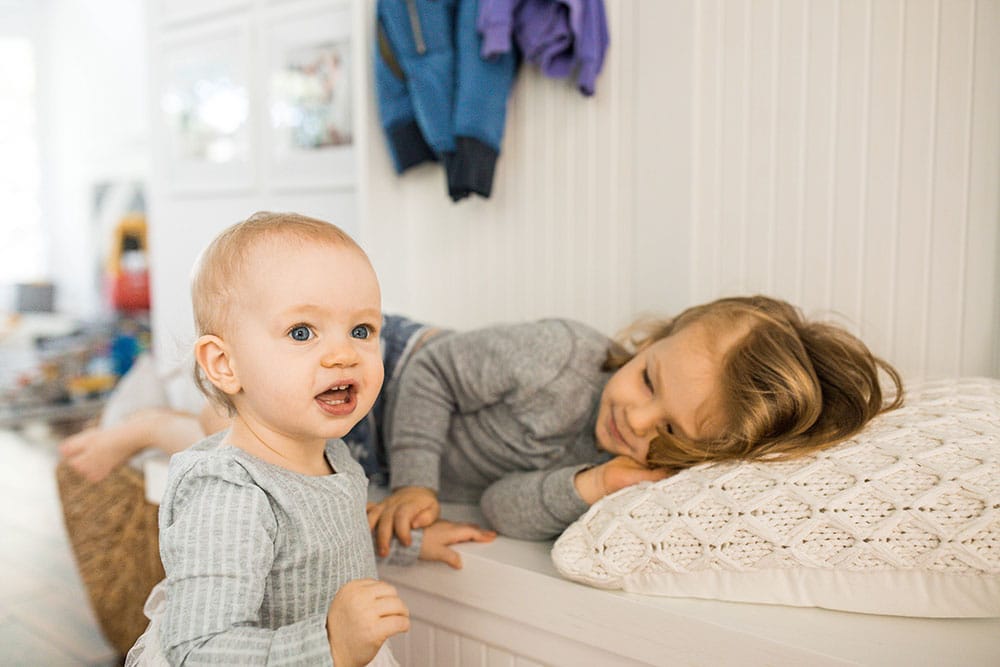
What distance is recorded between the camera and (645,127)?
1.65m

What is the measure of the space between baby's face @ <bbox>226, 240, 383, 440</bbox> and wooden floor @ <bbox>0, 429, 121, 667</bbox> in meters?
1.25

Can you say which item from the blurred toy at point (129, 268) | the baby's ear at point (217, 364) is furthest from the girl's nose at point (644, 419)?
the blurred toy at point (129, 268)

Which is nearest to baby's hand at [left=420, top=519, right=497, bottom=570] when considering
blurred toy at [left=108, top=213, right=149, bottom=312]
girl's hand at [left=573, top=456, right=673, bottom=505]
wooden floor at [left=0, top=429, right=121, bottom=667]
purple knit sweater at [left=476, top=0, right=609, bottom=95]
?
girl's hand at [left=573, top=456, right=673, bottom=505]

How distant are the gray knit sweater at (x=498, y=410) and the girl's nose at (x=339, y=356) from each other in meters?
0.47

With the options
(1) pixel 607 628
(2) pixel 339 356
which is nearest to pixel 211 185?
(2) pixel 339 356

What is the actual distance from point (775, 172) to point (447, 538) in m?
0.85

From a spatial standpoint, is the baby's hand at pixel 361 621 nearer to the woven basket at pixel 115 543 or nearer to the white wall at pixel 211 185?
the woven basket at pixel 115 543

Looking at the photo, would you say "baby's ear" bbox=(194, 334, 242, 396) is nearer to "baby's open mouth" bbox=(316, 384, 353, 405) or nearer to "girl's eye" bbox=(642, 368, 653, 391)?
"baby's open mouth" bbox=(316, 384, 353, 405)

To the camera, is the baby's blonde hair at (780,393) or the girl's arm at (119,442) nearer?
the baby's blonde hair at (780,393)

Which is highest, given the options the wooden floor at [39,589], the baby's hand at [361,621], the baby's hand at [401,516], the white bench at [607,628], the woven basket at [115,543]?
the baby's hand at [361,621]

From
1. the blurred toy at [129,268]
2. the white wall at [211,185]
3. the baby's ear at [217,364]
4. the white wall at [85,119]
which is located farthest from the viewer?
the white wall at [85,119]

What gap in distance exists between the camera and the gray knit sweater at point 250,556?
2.64 ft

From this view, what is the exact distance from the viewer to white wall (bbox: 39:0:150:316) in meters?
5.00

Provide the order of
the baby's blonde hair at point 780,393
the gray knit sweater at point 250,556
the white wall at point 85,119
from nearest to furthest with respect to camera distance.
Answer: the gray knit sweater at point 250,556
the baby's blonde hair at point 780,393
the white wall at point 85,119
